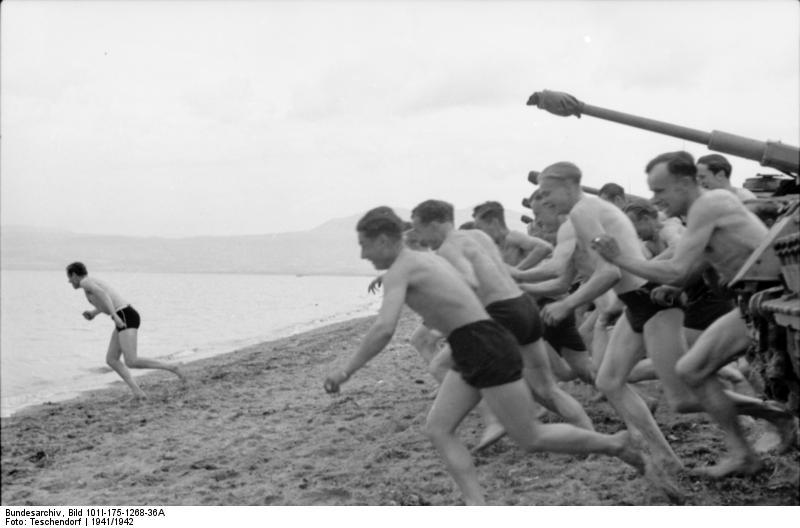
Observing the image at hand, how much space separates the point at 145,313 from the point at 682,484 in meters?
26.6

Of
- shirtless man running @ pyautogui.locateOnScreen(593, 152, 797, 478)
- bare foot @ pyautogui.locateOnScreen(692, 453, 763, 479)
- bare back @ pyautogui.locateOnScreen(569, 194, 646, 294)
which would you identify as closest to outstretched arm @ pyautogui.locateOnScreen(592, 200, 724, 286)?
shirtless man running @ pyautogui.locateOnScreen(593, 152, 797, 478)

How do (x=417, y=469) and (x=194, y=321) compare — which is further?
(x=194, y=321)

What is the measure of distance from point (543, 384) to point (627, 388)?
55cm

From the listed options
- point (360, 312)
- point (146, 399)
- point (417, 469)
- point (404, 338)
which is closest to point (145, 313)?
point (360, 312)

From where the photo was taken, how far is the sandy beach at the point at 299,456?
20.1 ft

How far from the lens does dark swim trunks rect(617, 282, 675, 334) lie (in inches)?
241

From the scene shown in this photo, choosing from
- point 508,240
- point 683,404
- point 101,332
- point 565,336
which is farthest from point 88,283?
point 101,332

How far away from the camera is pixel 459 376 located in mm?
5402

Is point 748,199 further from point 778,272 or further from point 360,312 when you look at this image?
point 360,312

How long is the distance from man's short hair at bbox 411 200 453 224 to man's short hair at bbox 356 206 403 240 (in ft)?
3.99

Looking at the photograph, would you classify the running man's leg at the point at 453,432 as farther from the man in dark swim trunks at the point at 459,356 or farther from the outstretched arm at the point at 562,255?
the outstretched arm at the point at 562,255

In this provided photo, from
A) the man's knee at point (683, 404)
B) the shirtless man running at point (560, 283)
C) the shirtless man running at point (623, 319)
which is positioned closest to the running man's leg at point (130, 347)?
the shirtless man running at point (560, 283)

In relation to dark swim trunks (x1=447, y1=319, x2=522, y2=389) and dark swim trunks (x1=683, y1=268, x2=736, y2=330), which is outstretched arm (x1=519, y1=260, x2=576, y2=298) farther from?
dark swim trunks (x1=447, y1=319, x2=522, y2=389)

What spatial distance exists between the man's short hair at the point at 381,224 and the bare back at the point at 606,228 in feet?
4.75
